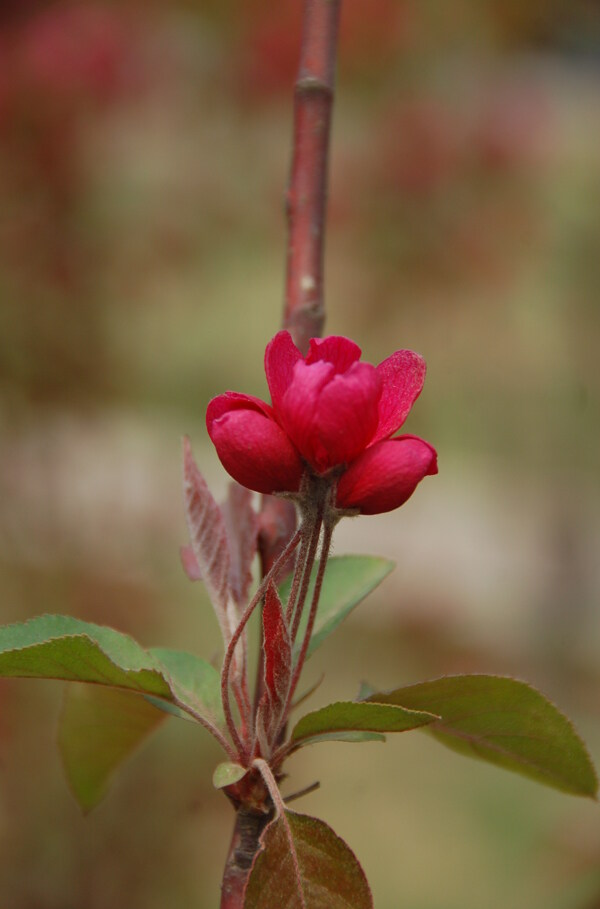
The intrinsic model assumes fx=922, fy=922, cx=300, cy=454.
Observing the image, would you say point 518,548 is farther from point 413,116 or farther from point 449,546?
point 413,116

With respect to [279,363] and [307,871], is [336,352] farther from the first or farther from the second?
[307,871]

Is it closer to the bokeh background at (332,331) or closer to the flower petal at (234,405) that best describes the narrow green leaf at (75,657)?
the flower petal at (234,405)

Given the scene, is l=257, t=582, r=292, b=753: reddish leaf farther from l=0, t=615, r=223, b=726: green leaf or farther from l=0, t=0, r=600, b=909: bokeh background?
l=0, t=0, r=600, b=909: bokeh background

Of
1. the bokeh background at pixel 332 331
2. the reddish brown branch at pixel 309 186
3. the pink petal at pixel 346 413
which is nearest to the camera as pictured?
the pink petal at pixel 346 413

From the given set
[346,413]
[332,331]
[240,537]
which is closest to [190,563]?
[240,537]

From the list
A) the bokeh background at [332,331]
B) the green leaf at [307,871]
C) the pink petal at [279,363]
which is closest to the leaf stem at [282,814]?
the green leaf at [307,871]
